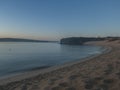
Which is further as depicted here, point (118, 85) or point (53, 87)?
point (53, 87)

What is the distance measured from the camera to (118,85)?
8.67 m

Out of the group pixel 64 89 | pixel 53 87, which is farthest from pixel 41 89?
pixel 64 89

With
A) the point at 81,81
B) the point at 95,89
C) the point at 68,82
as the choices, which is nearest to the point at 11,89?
the point at 68,82

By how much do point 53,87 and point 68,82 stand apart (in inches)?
37.4

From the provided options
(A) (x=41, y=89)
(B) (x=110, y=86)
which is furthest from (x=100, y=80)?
(A) (x=41, y=89)

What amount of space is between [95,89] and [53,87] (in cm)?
192

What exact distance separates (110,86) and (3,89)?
17.3 ft

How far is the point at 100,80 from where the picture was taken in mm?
9750

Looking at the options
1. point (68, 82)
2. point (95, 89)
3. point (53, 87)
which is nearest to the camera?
point (95, 89)

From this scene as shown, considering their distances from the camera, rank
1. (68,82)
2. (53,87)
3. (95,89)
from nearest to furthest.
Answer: (95,89)
(53,87)
(68,82)

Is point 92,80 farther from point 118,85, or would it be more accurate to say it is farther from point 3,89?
point 3,89

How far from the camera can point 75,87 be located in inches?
353

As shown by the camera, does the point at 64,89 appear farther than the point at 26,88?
No

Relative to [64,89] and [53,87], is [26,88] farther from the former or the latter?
[64,89]
